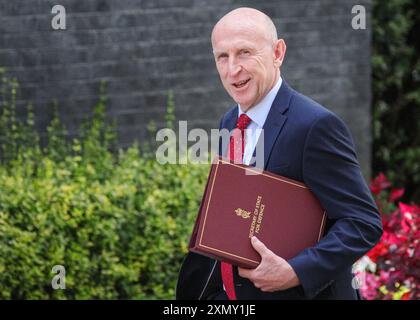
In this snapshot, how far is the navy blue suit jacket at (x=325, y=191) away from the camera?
3.24 m

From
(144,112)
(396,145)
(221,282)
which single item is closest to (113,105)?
(144,112)

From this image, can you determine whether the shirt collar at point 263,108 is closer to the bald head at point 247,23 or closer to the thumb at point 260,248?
the bald head at point 247,23

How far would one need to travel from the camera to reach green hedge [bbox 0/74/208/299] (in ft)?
18.9

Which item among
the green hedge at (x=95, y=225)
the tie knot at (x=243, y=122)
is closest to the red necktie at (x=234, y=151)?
the tie knot at (x=243, y=122)

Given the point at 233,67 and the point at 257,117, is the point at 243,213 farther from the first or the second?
the point at 233,67

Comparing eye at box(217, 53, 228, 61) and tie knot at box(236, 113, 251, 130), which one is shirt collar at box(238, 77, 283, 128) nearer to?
tie knot at box(236, 113, 251, 130)

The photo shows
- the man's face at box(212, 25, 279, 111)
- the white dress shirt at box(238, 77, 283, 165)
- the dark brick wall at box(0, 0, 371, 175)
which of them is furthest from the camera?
the dark brick wall at box(0, 0, 371, 175)

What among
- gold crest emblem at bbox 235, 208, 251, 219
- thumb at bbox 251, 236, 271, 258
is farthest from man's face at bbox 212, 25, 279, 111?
thumb at bbox 251, 236, 271, 258

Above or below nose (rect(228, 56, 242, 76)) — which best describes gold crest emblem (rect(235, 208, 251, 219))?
below

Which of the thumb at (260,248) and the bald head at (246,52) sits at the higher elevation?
the bald head at (246,52)

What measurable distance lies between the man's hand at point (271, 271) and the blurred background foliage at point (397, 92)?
5.58m

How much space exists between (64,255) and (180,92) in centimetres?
215

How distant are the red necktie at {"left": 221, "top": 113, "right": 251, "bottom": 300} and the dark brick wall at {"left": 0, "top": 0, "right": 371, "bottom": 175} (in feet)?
12.7

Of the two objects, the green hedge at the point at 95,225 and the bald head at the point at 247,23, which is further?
the green hedge at the point at 95,225
